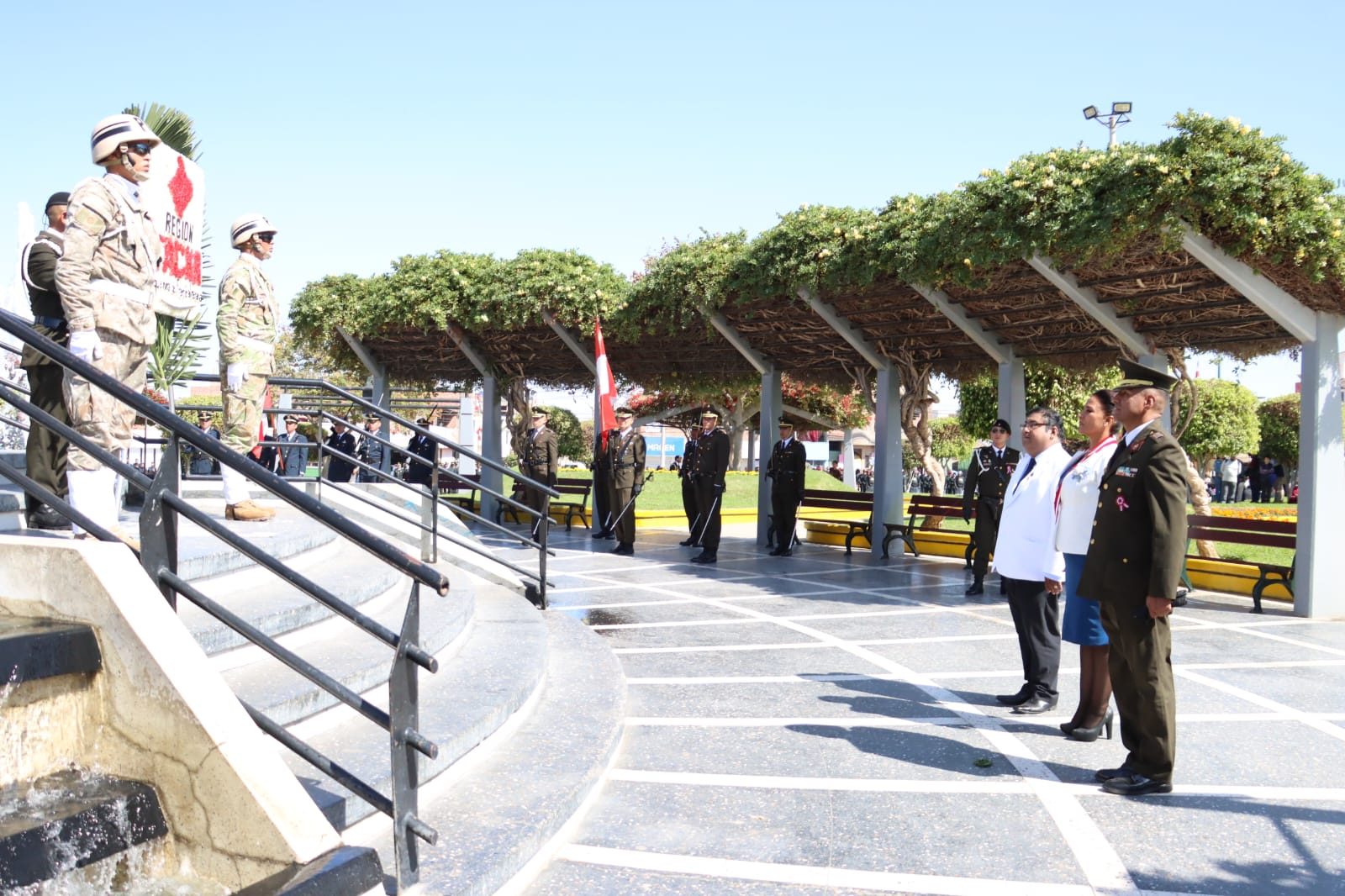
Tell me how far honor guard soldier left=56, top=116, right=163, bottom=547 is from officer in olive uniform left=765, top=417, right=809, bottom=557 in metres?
9.93

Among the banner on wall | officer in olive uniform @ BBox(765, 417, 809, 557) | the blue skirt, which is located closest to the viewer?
the blue skirt

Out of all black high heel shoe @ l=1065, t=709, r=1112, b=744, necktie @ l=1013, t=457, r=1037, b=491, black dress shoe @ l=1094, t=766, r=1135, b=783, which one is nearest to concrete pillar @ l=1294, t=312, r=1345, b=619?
necktie @ l=1013, t=457, r=1037, b=491

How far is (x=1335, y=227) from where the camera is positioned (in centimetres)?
820

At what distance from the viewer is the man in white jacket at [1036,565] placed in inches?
224

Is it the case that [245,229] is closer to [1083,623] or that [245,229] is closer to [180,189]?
[1083,623]

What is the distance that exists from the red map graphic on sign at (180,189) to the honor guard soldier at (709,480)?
7593 mm

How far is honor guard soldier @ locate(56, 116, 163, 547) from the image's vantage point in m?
4.49

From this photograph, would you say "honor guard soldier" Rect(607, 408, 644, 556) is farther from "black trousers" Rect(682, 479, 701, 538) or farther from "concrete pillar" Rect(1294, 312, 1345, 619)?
"concrete pillar" Rect(1294, 312, 1345, 619)

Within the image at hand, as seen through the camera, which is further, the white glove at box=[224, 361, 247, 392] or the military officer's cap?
the white glove at box=[224, 361, 247, 392]

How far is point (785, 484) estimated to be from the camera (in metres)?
14.1

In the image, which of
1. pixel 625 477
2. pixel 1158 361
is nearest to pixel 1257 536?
pixel 1158 361

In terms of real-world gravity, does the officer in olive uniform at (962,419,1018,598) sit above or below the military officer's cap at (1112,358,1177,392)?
below

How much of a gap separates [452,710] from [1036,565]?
334 centimetres

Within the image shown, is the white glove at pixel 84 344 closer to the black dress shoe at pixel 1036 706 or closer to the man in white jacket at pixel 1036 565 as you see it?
the man in white jacket at pixel 1036 565
